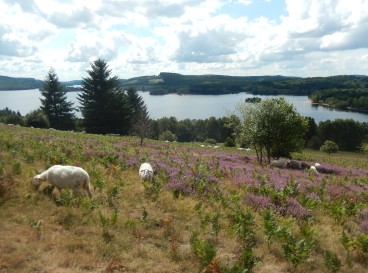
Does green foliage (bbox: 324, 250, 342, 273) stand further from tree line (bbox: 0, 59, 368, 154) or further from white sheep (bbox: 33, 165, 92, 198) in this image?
tree line (bbox: 0, 59, 368, 154)

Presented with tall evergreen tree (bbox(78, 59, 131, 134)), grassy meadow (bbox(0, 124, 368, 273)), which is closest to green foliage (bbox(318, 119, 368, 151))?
tall evergreen tree (bbox(78, 59, 131, 134))

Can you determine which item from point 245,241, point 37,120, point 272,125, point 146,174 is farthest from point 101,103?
point 245,241

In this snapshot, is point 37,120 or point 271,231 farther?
point 37,120

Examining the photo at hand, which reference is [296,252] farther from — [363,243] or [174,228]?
[174,228]

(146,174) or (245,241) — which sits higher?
(146,174)

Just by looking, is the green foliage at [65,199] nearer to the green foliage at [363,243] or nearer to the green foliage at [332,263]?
the green foliage at [332,263]

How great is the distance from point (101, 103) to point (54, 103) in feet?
39.8

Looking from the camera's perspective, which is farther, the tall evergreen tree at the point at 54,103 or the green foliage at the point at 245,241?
the tall evergreen tree at the point at 54,103

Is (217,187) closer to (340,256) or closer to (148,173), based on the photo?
(148,173)

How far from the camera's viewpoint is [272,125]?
94.3ft

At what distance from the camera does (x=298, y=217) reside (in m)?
11.6

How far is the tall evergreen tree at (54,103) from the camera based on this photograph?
6562cm

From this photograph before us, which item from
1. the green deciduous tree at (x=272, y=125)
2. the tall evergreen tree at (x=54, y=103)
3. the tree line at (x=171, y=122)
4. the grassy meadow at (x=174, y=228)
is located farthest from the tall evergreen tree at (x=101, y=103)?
the grassy meadow at (x=174, y=228)

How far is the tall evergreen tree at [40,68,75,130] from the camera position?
215ft
